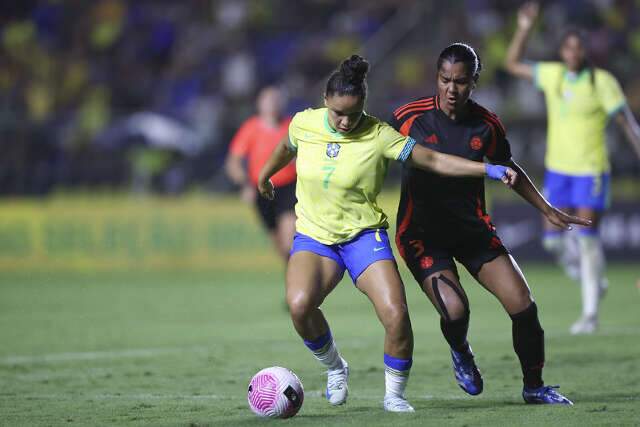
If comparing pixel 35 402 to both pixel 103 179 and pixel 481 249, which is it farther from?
pixel 103 179

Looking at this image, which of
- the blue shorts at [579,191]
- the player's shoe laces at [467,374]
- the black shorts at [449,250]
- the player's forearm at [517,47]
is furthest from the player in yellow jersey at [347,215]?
the blue shorts at [579,191]

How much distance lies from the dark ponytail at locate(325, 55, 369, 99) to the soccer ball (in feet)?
5.49

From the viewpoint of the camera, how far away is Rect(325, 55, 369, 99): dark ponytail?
6.69 m

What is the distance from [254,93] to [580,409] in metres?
18.3

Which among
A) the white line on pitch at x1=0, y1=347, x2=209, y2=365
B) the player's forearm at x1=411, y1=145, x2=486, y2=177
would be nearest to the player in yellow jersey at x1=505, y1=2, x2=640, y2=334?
the white line on pitch at x1=0, y1=347, x2=209, y2=365

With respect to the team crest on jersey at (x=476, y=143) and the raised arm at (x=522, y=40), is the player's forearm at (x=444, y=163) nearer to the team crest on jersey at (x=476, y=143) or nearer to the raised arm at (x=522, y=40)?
the team crest on jersey at (x=476, y=143)

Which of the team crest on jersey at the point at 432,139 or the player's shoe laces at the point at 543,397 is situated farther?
the team crest on jersey at the point at 432,139

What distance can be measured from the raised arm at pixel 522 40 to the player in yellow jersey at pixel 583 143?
18 millimetres

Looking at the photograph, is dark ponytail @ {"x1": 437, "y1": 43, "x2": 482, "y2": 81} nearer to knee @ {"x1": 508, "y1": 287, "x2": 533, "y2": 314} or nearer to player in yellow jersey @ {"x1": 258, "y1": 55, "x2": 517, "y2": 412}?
player in yellow jersey @ {"x1": 258, "y1": 55, "x2": 517, "y2": 412}

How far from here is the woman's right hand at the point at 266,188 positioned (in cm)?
749

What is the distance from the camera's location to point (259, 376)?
22.4ft

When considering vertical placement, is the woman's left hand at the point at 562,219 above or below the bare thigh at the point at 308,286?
above

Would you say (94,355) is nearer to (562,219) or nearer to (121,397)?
(121,397)

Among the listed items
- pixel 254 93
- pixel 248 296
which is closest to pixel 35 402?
pixel 248 296
